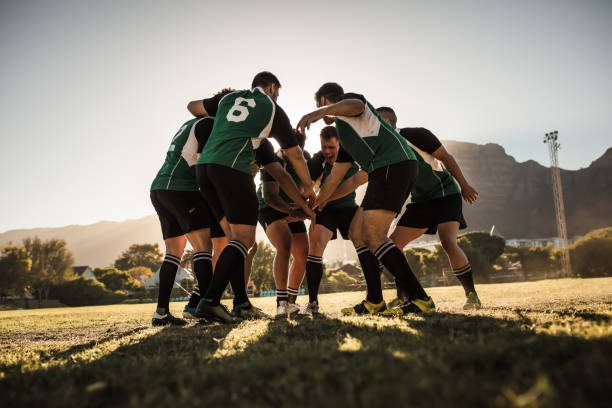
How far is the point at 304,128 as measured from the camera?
152 inches

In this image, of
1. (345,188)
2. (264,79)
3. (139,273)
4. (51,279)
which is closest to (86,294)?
(51,279)

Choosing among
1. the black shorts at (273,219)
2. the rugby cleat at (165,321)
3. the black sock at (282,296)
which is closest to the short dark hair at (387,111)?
the black shorts at (273,219)

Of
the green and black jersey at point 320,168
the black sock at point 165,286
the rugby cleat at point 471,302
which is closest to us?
the black sock at point 165,286

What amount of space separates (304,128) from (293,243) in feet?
7.72

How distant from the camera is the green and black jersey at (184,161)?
4523 mm

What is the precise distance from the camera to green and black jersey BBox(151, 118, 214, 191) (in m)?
4.52

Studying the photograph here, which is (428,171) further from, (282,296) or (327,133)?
(282,296)

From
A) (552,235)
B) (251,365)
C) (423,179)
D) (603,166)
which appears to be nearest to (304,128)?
(423,179)

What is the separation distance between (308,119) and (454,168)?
242cm

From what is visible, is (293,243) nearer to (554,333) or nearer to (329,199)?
(329,199)

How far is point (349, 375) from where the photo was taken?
1.36 m

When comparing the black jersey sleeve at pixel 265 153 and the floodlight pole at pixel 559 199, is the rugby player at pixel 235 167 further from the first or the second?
the floodlight pole at pixel 559 199

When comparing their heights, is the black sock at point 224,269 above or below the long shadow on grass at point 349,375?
above

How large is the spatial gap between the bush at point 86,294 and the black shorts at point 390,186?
4489cm
